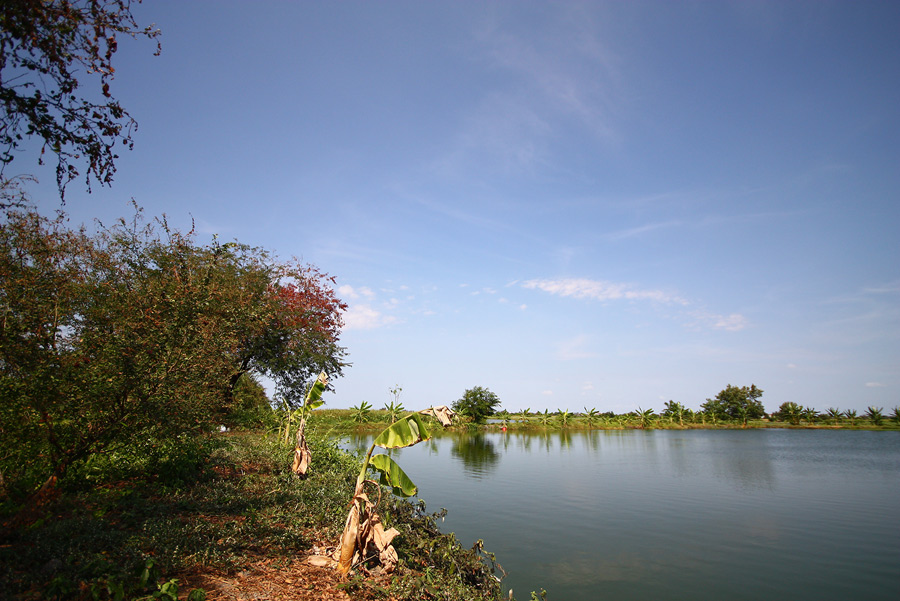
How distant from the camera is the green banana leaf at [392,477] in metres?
7.20

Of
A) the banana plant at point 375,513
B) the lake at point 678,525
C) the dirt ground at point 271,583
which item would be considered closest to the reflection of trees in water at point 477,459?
the lake at point 678,525

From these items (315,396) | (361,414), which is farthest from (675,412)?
(315,396)

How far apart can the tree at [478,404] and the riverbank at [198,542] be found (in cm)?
4982

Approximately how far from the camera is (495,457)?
3045cm

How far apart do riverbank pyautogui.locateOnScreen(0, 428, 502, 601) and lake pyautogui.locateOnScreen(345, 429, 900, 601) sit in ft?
10.9

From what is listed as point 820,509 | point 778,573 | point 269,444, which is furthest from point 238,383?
point 820,509

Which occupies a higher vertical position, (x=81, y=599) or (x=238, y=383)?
(x=238, y=383)

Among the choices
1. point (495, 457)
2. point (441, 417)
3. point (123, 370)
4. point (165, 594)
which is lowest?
point (495, 457)

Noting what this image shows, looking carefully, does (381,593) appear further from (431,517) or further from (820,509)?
(820,509)

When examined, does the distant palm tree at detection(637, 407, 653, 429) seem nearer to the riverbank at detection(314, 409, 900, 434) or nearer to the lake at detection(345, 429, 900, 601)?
the riverbank at detection(314, 409, 900, 434)

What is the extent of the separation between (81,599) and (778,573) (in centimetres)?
1297

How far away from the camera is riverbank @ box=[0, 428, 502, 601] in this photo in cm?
461

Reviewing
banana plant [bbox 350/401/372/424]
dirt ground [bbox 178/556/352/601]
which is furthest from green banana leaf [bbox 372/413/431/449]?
banana plant [bbox 350/401/372/424]

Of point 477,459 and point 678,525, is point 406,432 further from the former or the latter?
point 477,459
